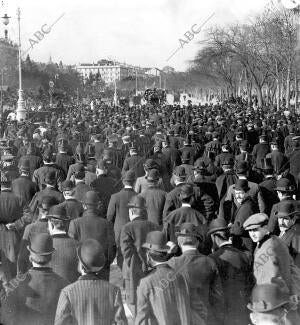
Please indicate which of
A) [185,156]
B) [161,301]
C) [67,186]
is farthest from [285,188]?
[185,156]

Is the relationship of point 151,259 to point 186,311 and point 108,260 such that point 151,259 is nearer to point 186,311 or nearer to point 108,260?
Answer: point 186,311

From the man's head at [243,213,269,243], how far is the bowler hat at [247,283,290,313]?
1.91 metres

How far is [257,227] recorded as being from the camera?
627cm

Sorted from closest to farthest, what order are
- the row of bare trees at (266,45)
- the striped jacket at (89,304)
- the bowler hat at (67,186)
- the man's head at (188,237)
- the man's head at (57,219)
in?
1. the striped jacket at (89,304)
2. the man's head at (188,237)
3. the man's head at (57,219)
4. the bowler hat at (67,186)
5. the row of bare trees at (266,45)

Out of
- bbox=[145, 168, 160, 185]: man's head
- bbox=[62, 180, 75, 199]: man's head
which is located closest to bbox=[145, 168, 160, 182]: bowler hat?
bbox=[145, 168, 160, 185]: man's head

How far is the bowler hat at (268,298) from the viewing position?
4.11 meters

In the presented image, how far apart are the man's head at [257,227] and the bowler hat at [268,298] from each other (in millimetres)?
1913

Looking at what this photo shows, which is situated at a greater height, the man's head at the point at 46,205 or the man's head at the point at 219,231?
the man's head at the point at 46,205

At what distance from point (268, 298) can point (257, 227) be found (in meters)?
2.15

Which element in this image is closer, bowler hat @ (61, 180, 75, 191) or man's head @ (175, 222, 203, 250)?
man's head @ (175, 222, 203, 250)

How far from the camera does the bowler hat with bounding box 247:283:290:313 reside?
4.11 meters

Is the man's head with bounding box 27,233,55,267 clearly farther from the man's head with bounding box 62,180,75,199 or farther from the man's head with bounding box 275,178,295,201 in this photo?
the man's head with bounding box 275,178,295,201

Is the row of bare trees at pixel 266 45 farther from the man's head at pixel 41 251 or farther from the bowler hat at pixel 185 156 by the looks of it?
the man's head at pixel 41 251

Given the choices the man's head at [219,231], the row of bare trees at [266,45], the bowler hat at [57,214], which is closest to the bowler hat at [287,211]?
the man's head at [219,231]
